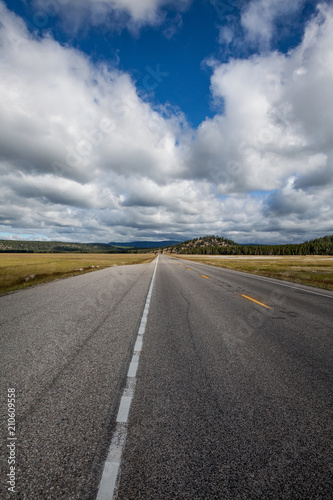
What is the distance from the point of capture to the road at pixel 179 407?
2023mm

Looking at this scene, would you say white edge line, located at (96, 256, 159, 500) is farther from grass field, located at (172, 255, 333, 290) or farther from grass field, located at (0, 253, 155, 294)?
grass field, located at (172, 255, 333, 290)

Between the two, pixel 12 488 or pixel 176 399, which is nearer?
pixel 12 488

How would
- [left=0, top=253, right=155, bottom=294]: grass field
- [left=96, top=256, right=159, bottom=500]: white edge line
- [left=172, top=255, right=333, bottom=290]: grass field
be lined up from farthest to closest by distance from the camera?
1. [left=172, top=255, right=333, bottom=290]: grass field
2. [left=0, top=253, right=155, bottom=294]: grass field
3. [left=96, top=256, right=159, bottom=500]: white edge line

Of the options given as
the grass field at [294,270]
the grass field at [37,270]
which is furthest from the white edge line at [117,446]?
the grass field at [294,270]

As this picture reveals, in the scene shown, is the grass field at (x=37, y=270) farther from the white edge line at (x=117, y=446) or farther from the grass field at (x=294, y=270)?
the grass field at (x=294, y=270)

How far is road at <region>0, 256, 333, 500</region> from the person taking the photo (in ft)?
6.64

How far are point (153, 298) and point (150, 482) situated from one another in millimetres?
8089

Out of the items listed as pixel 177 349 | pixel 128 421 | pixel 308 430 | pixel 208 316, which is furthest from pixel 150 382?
pixel 208 316

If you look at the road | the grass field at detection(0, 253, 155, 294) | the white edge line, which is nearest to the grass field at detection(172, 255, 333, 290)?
the road

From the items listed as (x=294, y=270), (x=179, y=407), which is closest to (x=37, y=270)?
(x=179, y=407)

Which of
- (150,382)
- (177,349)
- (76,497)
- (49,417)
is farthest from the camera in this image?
(177,349)

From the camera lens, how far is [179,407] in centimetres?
298

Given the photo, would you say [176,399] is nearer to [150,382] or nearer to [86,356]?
[150,382]

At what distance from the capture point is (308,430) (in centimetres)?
261
